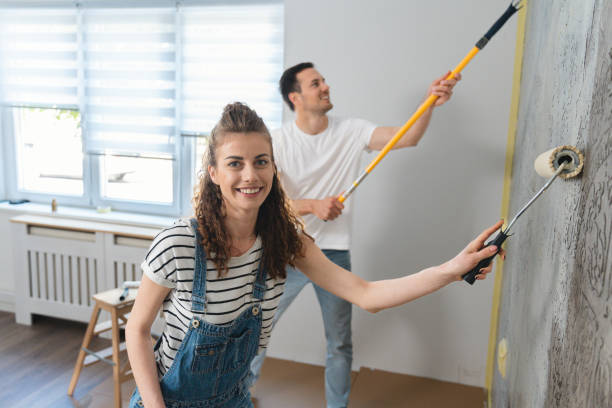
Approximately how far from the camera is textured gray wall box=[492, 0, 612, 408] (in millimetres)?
693

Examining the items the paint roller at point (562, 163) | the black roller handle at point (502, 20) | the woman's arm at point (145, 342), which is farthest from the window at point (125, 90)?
the paint roller at point (562, 163)

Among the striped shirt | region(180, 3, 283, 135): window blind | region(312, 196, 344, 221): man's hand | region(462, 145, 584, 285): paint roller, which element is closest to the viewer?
region(462, 145, 584, 285): paint roller

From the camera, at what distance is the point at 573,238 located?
31.6 inches

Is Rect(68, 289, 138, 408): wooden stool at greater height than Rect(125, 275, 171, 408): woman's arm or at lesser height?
lesser

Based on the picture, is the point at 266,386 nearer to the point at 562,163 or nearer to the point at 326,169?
the point at 326,169

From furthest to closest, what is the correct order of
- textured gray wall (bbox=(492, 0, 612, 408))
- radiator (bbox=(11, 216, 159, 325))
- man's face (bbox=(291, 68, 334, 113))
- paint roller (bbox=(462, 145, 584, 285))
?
radiator (bbox=(11, 216, 159, 325)), man's face (bbox=(291, 68, 334, 113)), paint roller (bbox=(462, 145, 584, 285)), textured gray wall (bbox=(492, 0, 612, 408))

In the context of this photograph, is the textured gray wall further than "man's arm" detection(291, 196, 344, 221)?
No

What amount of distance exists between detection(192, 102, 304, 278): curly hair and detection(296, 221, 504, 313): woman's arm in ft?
0.22

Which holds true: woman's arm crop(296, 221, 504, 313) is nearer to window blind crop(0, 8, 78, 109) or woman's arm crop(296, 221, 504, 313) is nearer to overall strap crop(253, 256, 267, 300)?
overall strap crop(253, 256, 267, 300)

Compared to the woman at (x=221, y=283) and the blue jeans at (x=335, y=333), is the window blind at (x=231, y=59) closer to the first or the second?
the blue jeans at (x=335, y=333)

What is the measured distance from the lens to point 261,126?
4.29ft

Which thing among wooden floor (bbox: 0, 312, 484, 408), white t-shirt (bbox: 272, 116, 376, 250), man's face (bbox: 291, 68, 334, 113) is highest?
man's face (bbox: 291, 68, 334, 113)

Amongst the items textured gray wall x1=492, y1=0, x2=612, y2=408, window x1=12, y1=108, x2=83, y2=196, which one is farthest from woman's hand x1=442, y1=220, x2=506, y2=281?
window x1=12, y1=108, x2=83, y2=196

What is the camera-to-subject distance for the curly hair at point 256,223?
1269 mm
